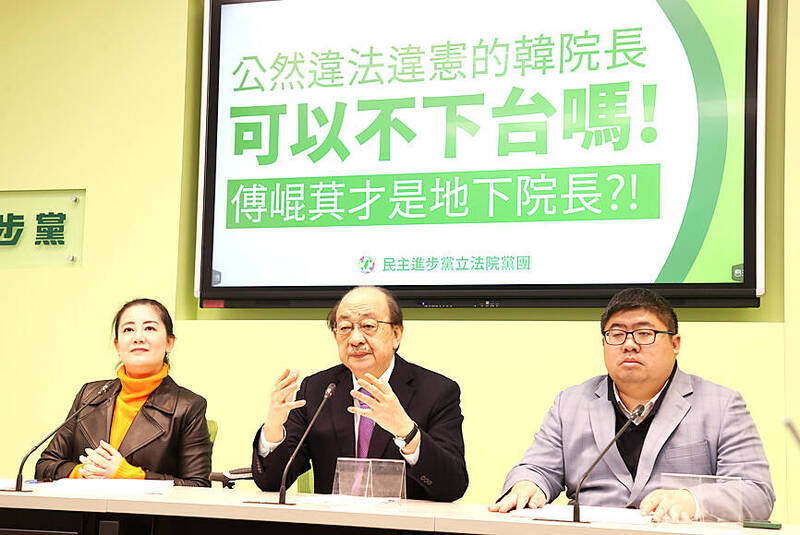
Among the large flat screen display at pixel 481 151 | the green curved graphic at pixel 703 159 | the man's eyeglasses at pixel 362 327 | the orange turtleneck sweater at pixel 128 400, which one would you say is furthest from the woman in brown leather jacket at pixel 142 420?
the green curved graphic at pixel 703 159

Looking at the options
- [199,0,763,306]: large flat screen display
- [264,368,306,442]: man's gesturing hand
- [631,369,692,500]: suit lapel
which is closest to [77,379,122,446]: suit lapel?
[264,368,306,442]: man's gesturing hand

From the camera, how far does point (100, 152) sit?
14.2 feet

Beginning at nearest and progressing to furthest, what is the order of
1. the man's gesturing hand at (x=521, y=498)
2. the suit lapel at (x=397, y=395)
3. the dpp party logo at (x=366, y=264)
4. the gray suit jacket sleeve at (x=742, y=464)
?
the gray suit jacket sleeve at (x=742, y=464) < the man's gesturing hand at (x=521, y=498) < the suit lapel at (x=397, y=395) < the dpp party logo at (x=366, y=264)

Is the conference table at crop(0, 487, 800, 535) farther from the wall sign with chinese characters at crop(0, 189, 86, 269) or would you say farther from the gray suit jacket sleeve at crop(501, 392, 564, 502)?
the wall sign with chinese characters at crop(0, 189, 86, 269)

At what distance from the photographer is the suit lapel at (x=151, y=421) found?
301cm

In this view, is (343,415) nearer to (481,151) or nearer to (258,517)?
(258,517)

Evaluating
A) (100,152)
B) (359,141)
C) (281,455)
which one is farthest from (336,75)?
(281,455)

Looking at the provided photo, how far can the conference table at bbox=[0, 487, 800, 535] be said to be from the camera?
6.80 feet

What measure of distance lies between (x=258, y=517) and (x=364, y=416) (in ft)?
2.05

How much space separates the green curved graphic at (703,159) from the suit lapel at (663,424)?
0.95 metres

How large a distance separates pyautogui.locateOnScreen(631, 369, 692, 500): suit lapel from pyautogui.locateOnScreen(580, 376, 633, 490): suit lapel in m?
0.04

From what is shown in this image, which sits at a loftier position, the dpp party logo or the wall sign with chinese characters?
the wall sign with chinese characters

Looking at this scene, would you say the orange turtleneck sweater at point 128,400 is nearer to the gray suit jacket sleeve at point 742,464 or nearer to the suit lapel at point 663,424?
the suit lapel at point 663,424

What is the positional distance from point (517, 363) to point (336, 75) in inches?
57.4
